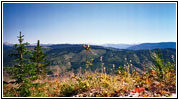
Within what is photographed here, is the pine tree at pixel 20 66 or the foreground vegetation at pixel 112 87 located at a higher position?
the pine tree at pixel 20 66

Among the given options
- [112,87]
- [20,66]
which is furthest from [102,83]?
[20,66]

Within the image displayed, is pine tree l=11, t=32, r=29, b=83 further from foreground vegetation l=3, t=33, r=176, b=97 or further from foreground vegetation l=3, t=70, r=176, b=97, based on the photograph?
foreground vegetation l=3, t=70, r=176, b=97

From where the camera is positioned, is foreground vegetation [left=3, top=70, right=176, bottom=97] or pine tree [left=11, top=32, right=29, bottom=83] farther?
pine tree [left=11, top=32, right=29, bottom=83]

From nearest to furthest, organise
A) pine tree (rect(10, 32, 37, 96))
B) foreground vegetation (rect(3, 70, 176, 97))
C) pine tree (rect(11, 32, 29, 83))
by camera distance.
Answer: foreground vegetation (rect(3, 70, 176, 97)) < pine tree (rect(10, 32, 37, 96)) < pine tree (rect(11, 32, 29, 83))

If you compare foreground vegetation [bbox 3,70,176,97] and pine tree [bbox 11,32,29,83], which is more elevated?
pine tree [bbox 11,32,29,83]

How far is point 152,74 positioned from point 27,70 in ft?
14.6

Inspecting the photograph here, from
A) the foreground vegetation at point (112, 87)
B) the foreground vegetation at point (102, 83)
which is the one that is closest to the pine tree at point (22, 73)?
the foreground vegetation at point (102, 83)

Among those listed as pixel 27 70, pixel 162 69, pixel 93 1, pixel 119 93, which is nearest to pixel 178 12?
pixel 162 69

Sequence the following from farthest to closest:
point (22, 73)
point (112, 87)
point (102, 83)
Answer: point (22, 73) < point (102, 83) < point (112, 87)

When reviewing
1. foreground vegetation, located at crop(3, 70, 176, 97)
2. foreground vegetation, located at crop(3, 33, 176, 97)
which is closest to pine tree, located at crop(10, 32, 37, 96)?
foreground vegetation, located at crop(3, 33, 176, 97)

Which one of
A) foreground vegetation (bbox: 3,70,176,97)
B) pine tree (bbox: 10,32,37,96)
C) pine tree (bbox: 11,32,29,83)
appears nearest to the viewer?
foreground vegetation (bbox: 3,70,176,97)

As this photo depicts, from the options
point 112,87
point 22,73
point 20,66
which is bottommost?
point 112,87

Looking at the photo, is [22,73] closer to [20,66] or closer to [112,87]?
[20,66]

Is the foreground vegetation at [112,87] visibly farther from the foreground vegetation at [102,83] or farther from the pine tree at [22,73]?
the pine tree at [22,73]
